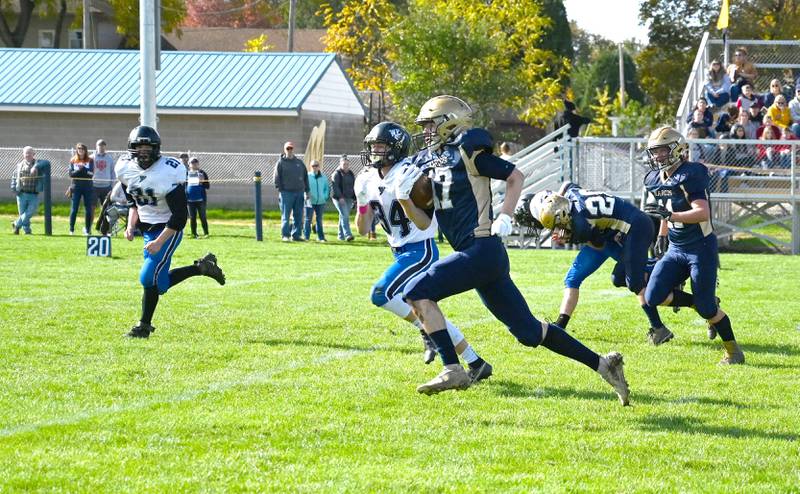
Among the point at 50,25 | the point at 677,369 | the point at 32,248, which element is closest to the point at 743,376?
the point at 677,369

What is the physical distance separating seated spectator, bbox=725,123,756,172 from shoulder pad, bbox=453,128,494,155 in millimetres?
14040

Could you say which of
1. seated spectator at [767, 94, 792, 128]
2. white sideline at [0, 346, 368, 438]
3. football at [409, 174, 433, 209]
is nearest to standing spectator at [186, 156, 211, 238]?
seated spectator at [767, 94, 792, 128]

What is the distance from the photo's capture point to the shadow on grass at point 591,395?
6707mm

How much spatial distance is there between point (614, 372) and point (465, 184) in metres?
1.28

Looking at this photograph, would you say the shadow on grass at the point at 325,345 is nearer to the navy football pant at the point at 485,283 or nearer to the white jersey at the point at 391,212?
the white jersey at the point at 391,212

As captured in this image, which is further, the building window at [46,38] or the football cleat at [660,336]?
the building window at [46,38]

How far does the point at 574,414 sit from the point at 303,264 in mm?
10094

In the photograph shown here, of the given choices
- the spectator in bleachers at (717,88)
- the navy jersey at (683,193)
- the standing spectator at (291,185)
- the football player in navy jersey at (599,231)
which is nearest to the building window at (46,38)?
the standing spectator at (291,185)

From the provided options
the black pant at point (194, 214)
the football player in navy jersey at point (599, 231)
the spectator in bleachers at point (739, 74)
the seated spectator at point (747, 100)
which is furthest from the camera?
A: the spectator in bleachers at point (739, 74)

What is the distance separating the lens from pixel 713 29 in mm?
35250

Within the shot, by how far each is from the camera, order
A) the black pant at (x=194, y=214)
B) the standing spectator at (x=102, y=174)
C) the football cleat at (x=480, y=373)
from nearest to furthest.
A: 1. the football cleat at (x=480, y=373)
2. the black pant at (x=194, y=214)
3. the standing spectator at (x=102, y=174)

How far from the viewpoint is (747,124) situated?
67.1 feet

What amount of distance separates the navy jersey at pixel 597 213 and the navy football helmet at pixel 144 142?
306 centimetres

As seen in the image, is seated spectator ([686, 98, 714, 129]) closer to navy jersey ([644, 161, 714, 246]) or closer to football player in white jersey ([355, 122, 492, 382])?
navy jersey ([644, 161, 714, 246])
